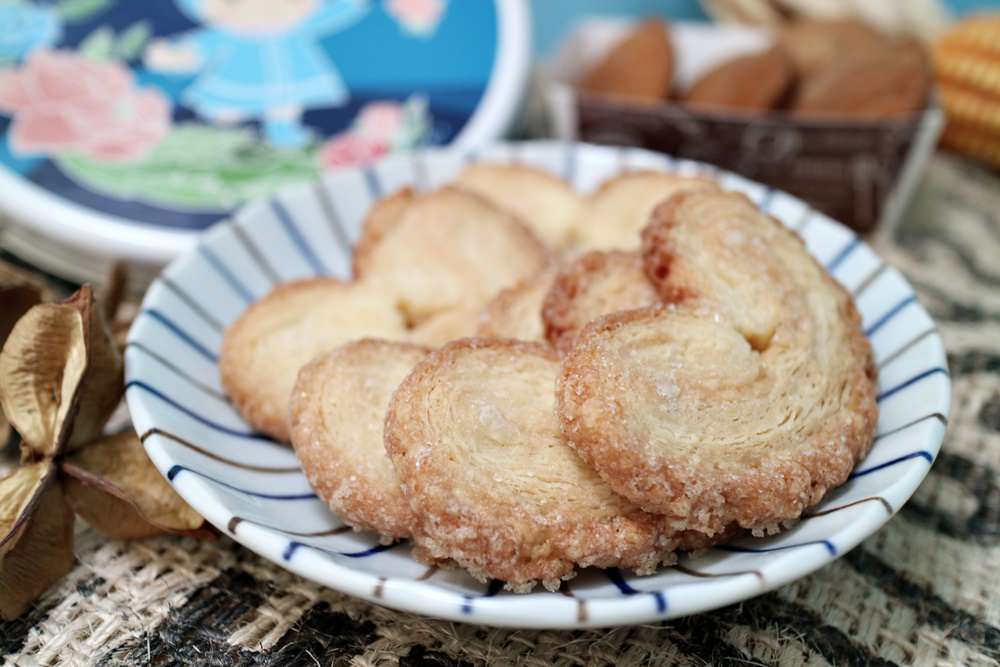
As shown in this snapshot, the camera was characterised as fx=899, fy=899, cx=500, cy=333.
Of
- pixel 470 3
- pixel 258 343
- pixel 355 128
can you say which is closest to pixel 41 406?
pixel 258 343

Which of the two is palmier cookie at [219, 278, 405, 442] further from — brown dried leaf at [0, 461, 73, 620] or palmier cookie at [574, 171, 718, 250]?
palmier cookie at [574, 171, 718, 250]

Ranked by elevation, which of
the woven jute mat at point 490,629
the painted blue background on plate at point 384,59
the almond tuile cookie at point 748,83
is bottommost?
the woven jute mat at point 490,629

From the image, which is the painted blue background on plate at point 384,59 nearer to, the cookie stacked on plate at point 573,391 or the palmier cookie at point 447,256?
the palmier cookie at point 447,256

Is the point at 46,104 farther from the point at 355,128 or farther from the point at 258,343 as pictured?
the point at 258,343

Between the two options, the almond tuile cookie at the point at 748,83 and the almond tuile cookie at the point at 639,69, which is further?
the almond tuile cookie at the point at 639,69

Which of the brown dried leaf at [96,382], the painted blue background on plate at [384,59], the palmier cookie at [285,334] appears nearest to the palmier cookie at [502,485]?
the palmier cookie at [285,334]

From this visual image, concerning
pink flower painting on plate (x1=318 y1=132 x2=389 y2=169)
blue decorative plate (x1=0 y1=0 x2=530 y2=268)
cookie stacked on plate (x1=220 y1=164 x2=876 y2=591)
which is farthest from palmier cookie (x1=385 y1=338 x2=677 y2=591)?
pink flower painting on plate (x1=318 y1=132 x2=389 y2=169)

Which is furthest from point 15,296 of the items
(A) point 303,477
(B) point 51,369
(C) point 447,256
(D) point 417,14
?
(D) point 417,14

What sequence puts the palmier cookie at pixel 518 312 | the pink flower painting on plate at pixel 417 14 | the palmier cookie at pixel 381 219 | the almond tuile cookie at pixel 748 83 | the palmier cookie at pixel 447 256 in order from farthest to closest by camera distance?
the pink flower painting on plate at pixel 417 14 < the almond tuile cookie at pixel 748 83 < the palmier cookie at pixel 381 219 < the palmier cookie at pixel 447 256 < the palmier cookie at pixel 518 312

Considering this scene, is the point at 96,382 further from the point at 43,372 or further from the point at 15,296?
the point at 15,296
